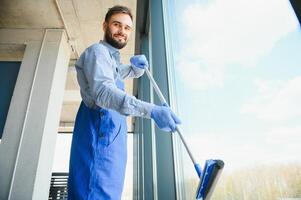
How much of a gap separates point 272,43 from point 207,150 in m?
0.49

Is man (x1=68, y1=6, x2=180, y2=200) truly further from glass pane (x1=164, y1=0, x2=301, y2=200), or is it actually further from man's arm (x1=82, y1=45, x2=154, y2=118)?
glass pane (x1=164, y1=0, x2=301, y2=200)

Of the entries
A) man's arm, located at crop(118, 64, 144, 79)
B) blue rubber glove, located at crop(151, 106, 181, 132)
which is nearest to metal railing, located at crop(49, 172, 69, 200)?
man's arm, located at crop(118, 64, 144, 79)

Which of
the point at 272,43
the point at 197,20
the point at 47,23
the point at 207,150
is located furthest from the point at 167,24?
the point at 47,23

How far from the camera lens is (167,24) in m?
1.63

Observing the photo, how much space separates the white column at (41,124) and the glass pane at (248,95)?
1.99 meters

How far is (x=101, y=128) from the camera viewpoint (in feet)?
3.26

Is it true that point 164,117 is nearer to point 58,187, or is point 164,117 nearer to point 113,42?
point 113,42

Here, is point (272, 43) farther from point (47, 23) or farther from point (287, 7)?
point (47, 23)

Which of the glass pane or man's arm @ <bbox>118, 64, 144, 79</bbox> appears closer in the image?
the glass pane

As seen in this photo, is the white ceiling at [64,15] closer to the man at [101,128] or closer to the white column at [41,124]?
the white column at [41,124]

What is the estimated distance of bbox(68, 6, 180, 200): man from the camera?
0.90 m

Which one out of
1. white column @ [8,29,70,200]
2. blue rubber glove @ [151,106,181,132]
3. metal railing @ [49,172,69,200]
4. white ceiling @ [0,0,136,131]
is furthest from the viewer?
metal railing @ [49,172,69,200]

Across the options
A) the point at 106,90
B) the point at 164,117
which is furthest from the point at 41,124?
the point at 164,117

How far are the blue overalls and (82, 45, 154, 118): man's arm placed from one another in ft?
0.39
